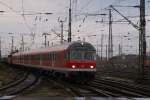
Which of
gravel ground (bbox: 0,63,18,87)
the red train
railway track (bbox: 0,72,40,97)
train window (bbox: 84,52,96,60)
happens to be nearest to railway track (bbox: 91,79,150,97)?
the red train

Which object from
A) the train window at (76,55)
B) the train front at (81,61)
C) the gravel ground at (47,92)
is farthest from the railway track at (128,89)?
the gravel ground at (47,92)

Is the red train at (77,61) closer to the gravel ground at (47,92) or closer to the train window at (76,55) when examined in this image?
the train window at (76,55)

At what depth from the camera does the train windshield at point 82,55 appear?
→ 31672 millimetres

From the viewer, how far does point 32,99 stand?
18.6 metres

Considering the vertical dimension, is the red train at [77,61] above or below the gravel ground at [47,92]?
above

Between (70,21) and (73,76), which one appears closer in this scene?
(73,76)

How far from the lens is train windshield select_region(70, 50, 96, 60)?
3167 centimetres

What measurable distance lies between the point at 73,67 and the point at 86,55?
155 cm

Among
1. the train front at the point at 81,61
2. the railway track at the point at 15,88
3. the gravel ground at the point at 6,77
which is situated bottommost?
the gravel ground at the point at 6,77

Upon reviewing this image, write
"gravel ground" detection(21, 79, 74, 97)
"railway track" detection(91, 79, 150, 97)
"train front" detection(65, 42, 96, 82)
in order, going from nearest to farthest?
"gravel ground" detection(21, 79, 74, 97) < "railway track" detection(91, 79, 150, 97) < "train front" detection(65, 42, 96, 82)

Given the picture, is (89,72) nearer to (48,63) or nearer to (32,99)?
(48,63)

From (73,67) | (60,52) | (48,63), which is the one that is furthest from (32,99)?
(48,63)

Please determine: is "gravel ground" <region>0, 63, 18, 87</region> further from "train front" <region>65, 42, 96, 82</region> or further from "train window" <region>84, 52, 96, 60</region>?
"train window" <region>84, 52, 96, 60</region>

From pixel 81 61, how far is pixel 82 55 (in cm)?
62
